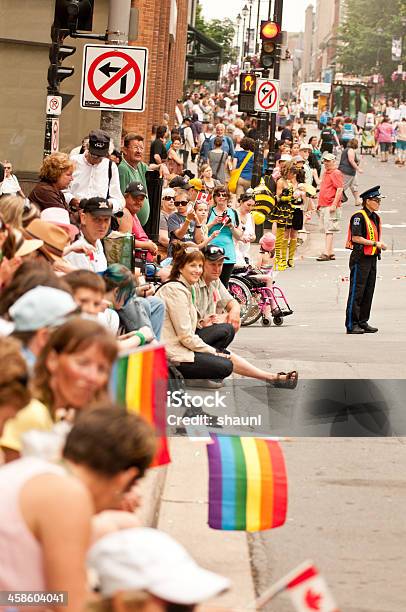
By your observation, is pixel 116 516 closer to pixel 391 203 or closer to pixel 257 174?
pixel 257 174

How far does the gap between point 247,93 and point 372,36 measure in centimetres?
10203

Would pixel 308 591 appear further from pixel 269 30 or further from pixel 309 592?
pixel 269 30

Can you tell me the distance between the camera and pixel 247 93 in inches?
1192

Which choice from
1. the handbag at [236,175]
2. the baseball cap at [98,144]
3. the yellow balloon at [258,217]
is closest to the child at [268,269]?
the yellow balloon at [258,217]

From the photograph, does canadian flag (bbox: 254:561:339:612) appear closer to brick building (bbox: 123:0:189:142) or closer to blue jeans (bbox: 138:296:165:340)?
blue jeans (bbox: 138:296:165:340)

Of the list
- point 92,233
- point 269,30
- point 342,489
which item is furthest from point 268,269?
point 269,30

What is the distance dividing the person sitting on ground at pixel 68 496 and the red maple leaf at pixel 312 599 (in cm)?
56

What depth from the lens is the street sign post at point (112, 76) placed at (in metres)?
14.4

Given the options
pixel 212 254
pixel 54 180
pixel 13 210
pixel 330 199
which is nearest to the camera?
pixel 13 210

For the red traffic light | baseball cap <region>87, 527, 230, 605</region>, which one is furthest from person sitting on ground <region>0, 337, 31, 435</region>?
the red traffic light

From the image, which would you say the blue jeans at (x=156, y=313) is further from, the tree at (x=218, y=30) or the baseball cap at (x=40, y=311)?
the tree at (x=218, y=30)

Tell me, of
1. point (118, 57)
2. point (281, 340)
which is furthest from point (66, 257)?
point (281, 340)

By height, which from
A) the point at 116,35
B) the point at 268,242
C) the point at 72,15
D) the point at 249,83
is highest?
the point at 72,15

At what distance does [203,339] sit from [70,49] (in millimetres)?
4566
